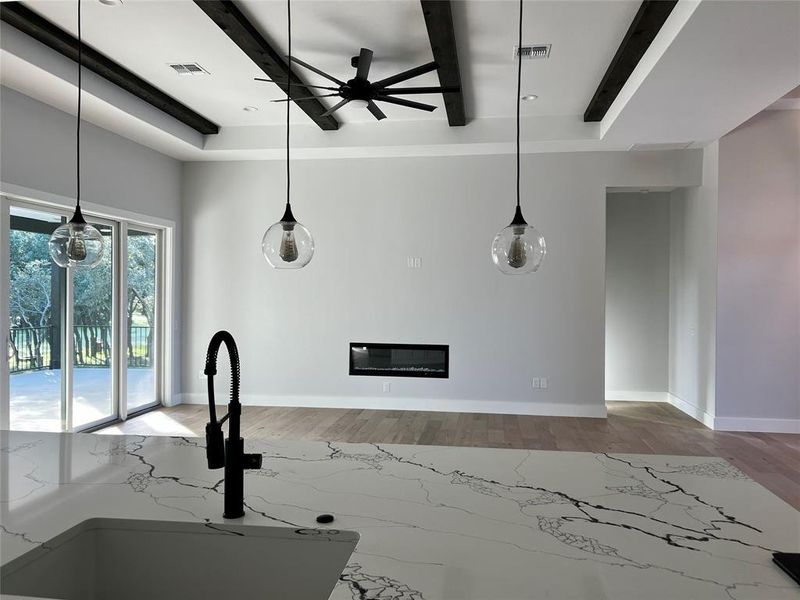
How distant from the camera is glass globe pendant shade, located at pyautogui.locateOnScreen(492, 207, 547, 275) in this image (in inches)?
88.6

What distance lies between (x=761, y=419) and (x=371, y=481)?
213 inches

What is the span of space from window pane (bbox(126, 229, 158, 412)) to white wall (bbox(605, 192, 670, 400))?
564cm

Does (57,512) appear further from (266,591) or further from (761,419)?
(761,419)

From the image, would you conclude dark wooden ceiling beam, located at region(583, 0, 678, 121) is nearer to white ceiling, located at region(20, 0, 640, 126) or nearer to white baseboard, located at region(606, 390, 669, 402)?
white ceiling, located at region(20, 0, 640, 126)

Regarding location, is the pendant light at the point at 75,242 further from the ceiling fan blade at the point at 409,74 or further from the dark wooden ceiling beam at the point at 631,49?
the dark wooden ceiling beam at the point at 631,49

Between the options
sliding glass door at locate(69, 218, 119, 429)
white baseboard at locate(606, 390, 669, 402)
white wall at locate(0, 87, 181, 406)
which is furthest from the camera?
white baseboard at locate(606, 390, 669, 402)

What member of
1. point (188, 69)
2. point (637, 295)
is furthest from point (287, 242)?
point (637, 295)

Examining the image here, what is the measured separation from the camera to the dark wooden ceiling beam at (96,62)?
11.6ft

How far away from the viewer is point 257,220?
21.7 feet

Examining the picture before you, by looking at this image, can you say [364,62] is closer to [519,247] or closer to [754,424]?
[519,247]

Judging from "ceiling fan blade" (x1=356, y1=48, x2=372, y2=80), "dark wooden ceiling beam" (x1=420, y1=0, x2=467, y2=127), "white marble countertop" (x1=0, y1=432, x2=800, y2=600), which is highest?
"dark wooden ceiling beam" (x1=420, y1=0, x2=467, y2=127)

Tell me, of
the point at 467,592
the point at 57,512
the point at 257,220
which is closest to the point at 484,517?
the point at 467,592

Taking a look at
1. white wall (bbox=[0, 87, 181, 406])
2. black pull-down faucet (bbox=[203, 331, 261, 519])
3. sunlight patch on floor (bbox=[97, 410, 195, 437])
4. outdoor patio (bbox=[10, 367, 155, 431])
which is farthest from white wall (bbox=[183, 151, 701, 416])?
black pull-down faucet (bbox=[203, 331, 261, 519])

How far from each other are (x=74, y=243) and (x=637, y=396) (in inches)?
260
